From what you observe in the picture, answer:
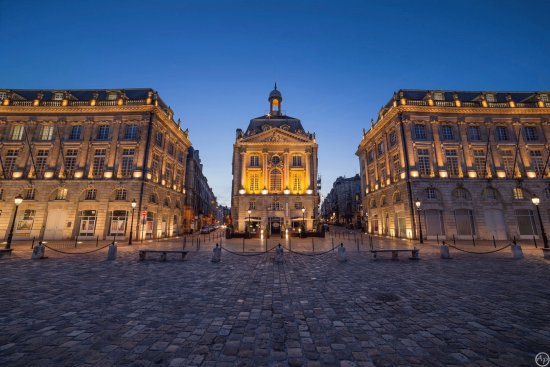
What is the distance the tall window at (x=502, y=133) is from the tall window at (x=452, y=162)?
7.01 metres

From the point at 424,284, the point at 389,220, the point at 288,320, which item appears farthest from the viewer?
the point at 389,220

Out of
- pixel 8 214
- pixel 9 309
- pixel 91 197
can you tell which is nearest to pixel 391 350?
pixel 9 309

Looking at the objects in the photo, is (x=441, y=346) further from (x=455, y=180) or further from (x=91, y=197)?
(x=91, y=197)

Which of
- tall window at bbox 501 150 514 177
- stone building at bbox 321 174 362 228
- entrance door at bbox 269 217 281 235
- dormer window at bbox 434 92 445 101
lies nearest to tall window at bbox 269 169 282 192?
entrance door at bbox 269 217 281 235

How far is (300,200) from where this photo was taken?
39.2 m

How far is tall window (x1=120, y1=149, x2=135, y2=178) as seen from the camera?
29250 mm

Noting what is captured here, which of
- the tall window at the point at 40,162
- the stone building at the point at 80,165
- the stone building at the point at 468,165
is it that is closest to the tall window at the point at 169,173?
the stone building at the point at 80,165

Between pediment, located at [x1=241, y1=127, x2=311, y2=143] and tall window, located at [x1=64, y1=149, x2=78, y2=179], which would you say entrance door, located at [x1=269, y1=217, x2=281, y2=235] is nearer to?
pediment, located at [x1=241, y1=127, x2=311, y2=143]

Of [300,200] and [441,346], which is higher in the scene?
[300,200]

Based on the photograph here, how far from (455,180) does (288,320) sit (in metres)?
32.3

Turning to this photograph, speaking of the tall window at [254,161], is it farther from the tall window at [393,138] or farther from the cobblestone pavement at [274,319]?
the cobblestone pavement at [274,319]

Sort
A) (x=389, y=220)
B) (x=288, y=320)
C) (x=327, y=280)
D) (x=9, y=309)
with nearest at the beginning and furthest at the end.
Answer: (x=288, y=320) < (x=9, y=309) < (x=327, y=280) < (x=389, y=220)

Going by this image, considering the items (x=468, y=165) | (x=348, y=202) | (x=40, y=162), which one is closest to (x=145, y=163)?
(x=40, y=162)

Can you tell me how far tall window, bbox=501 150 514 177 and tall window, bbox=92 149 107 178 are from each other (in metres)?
52.1
